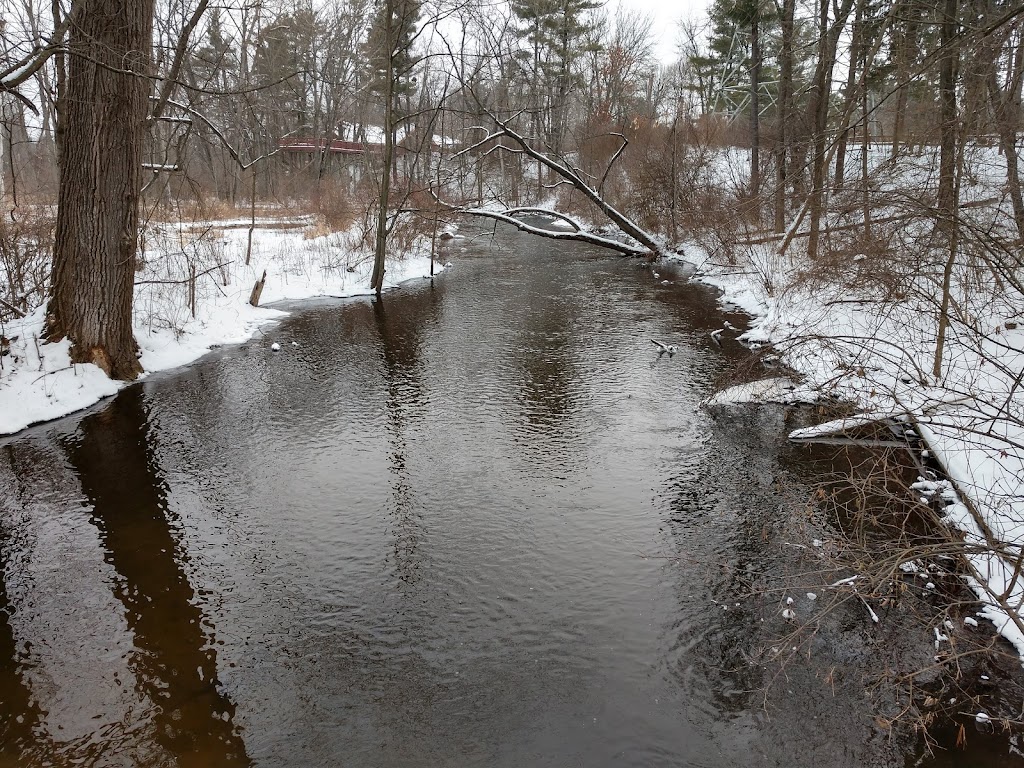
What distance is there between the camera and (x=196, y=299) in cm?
1418

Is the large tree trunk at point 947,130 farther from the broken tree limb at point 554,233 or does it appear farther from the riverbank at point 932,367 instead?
the broken tree limb at point 554,233

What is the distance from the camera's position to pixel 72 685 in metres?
4.39

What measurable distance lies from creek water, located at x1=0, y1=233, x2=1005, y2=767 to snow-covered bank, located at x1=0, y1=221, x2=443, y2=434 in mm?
623

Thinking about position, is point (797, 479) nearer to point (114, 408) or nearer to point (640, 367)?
point (640, 367)

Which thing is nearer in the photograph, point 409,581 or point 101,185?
point 409,581

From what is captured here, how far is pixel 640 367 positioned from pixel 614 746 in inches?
299

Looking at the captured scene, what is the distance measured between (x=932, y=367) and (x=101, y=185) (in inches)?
452

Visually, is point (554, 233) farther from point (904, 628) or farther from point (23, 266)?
point (904, 628)

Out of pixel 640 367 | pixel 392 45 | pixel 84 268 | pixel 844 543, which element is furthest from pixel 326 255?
pixel 844 543

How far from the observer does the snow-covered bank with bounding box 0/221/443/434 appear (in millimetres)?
9211

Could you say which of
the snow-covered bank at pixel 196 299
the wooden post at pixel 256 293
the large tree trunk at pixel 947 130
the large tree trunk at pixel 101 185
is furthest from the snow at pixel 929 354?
the wooden post at pixel 256 293

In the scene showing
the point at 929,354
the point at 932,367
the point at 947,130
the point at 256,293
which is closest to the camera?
the point at 947,130

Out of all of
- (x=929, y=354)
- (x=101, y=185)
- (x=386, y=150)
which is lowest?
(x=929, y=354)

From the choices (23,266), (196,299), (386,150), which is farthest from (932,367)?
(23,266)
